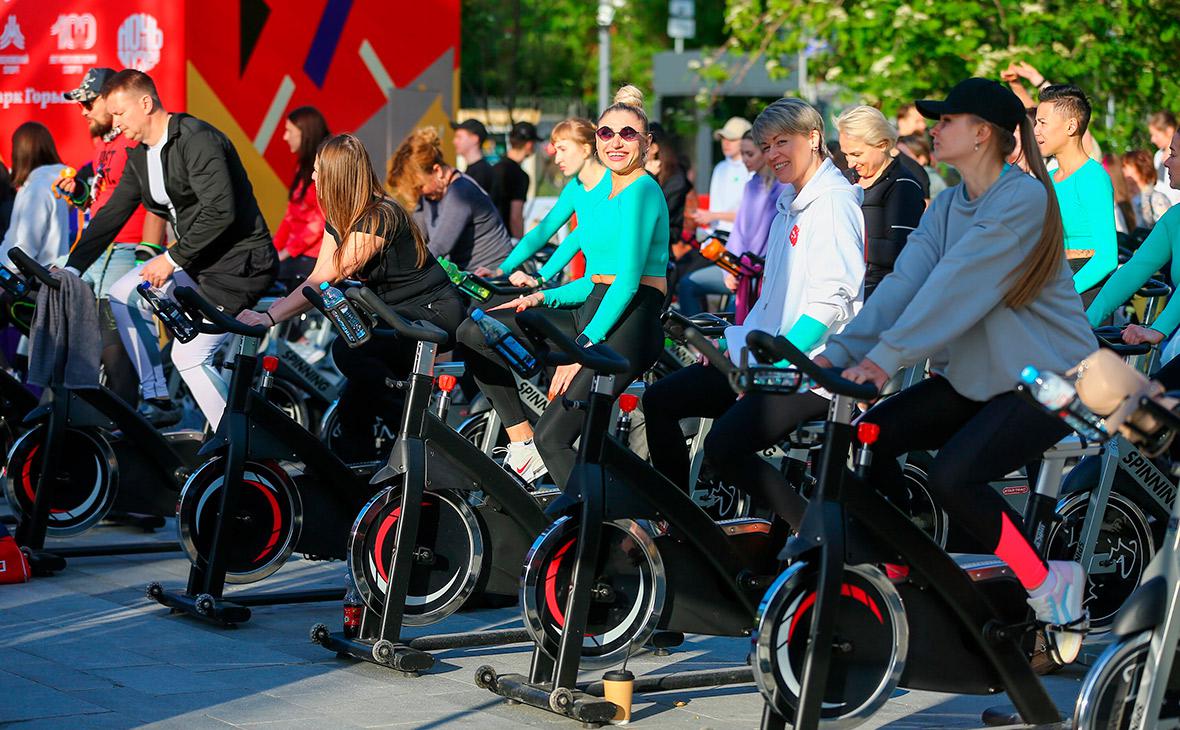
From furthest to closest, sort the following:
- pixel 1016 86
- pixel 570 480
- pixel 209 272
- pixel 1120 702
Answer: pixel 1016 86, pixel 209 272, pixel 570 480, pixel 1120 702

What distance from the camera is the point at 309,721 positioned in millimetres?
5145

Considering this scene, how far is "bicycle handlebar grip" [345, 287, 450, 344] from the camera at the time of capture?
5.66 meters

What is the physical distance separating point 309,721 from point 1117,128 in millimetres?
11778

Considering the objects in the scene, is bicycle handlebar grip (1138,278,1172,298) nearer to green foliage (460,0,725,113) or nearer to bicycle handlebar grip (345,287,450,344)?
bicycle handlebar grip (345,287,450,344)

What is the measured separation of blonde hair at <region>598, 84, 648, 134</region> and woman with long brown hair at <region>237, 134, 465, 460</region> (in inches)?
36.6

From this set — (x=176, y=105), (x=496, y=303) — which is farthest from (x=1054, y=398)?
(x=176, y=105)

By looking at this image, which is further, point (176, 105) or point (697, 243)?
point (176, 105)

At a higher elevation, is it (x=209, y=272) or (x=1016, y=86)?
(x=1016, y=86)

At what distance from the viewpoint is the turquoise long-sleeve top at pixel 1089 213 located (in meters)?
7.13

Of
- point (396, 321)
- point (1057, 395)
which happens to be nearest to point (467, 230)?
point (396, 321)

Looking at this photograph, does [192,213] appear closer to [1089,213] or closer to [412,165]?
[412,165]

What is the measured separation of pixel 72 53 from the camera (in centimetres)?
1260

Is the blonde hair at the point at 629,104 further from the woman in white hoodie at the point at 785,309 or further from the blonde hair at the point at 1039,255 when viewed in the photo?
the blonde hair at the point at 1039,255

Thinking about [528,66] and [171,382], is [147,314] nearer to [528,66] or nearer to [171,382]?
[171,382]
